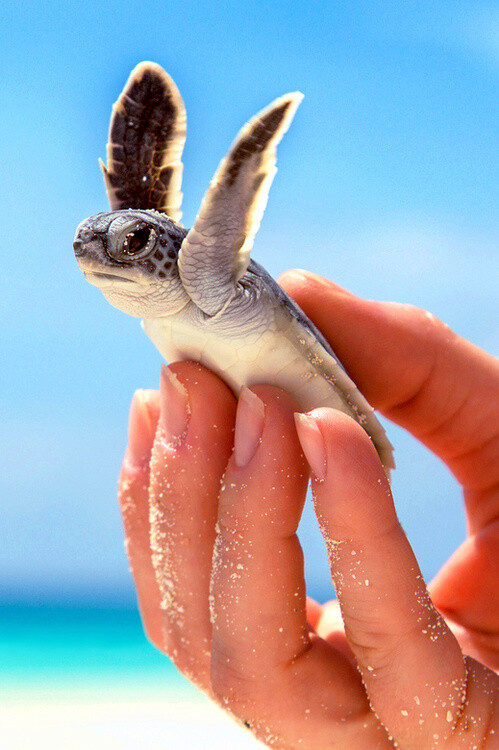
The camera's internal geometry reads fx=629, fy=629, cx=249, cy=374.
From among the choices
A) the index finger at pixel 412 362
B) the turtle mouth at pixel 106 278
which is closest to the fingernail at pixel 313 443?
the turtle mouth at pixel 106 278

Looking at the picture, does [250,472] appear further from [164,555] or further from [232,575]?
[164,555]

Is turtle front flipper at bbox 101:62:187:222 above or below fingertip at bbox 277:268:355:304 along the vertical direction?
above

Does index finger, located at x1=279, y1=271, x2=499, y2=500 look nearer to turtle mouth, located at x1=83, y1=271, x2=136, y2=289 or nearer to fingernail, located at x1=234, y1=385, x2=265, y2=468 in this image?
fingernail, located at x1=234, y1=385, x2=265, y2=468

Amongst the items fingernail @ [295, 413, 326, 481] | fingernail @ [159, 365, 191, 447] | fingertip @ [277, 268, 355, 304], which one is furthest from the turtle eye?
fingertip @ [277, 268, 355, 304]

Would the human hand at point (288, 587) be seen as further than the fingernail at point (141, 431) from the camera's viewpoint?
No

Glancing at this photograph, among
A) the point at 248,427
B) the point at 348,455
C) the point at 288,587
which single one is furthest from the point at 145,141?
the point at 288,587

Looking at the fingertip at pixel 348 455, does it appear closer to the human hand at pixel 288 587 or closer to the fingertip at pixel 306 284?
the human hand at pixel 288 587

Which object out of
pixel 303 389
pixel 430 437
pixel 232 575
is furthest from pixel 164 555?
pixel 430 437
